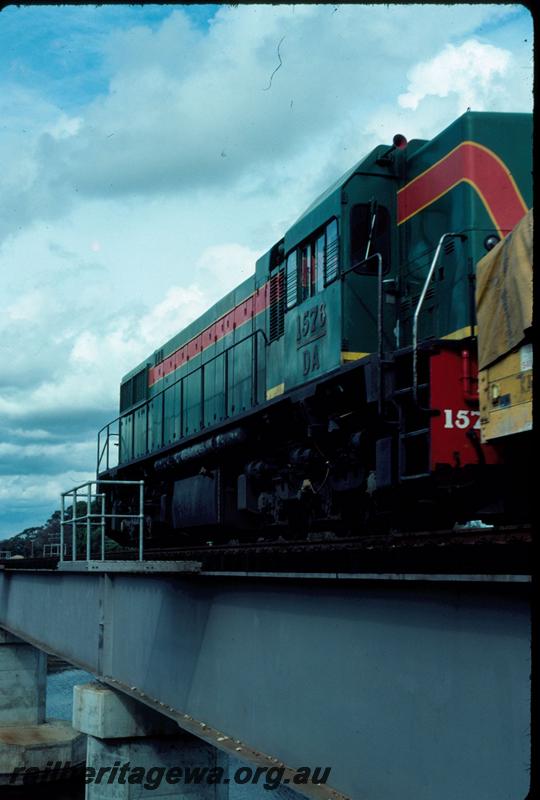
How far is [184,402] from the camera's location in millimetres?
19047

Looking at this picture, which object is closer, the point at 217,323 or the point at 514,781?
the point at 514,781

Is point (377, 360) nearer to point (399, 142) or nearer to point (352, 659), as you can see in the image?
point (399, 142)

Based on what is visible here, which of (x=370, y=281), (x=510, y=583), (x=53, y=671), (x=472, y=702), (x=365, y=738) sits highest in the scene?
(x=370, y=281)

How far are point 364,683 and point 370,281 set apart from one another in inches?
247

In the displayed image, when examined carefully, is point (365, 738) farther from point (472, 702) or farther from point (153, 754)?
point (153, 754)

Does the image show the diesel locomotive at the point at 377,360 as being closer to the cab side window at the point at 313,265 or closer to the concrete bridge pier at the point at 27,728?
the cab side window at the point at 313,265

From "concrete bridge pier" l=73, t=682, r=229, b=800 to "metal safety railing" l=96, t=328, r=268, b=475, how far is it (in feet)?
15.5

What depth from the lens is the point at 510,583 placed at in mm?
4590

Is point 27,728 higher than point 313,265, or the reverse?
point 313,265

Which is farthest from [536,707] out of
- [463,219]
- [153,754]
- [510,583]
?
[153,754]

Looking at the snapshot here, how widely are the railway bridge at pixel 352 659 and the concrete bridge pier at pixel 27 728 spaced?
1651cm

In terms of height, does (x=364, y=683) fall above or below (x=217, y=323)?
below

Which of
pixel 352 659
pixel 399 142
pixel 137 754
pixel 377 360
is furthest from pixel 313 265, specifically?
pixel 352 659

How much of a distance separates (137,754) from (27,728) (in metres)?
17.9
